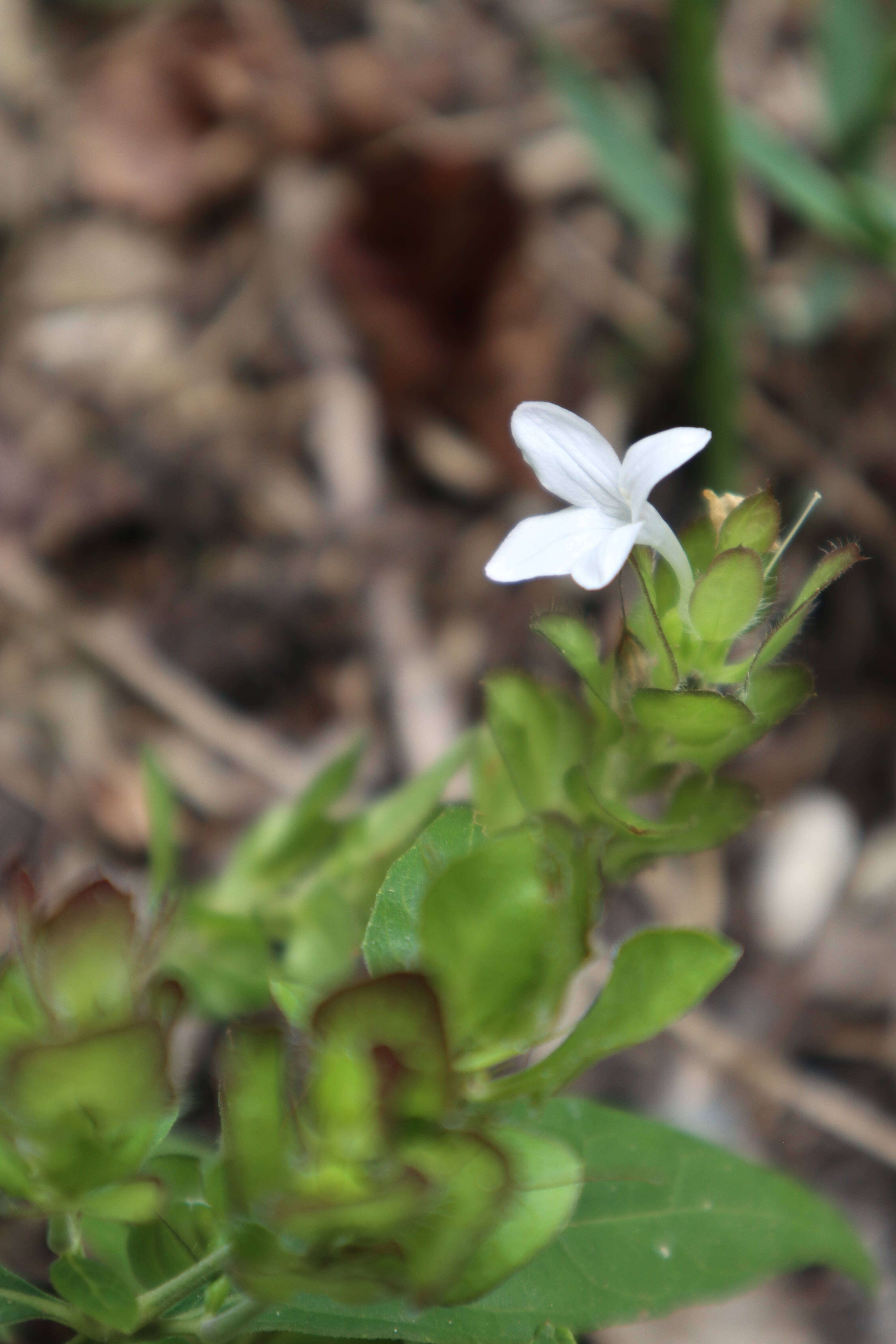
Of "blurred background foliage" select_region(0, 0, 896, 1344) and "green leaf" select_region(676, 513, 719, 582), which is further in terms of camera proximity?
"blurred background foliage" select_region(0, 0, 896, 1344)

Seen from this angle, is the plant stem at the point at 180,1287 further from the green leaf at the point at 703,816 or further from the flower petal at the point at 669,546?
the flower petal at the point at 669,546

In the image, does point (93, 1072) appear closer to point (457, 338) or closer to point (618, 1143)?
point (618, 1143)

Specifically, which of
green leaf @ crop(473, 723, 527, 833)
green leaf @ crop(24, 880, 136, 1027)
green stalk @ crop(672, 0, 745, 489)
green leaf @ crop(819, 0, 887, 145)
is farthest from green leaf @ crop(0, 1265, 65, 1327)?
green leaf @ crop(819, 0, 887, 145)

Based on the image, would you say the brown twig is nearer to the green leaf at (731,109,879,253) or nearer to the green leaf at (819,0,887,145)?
the green leaf at (731,109,879,253)

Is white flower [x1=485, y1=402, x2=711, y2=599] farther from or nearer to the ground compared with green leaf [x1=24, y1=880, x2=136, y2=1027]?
farther from the ground

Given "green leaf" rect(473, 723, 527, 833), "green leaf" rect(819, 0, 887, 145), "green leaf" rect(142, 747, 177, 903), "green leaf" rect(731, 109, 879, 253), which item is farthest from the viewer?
"green leaf" rect(819, 0, 887, 145)

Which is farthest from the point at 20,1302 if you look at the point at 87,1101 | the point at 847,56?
the point at 847,56

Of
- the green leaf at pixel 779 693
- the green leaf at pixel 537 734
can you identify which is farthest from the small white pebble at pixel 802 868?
the green leaf at pixel 779 693
